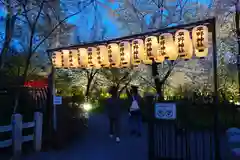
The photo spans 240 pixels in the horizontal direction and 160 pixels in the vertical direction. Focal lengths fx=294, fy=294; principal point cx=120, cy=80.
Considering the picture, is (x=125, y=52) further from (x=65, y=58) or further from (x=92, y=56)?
(x=65, y=58)

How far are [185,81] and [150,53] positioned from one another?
71.7ft

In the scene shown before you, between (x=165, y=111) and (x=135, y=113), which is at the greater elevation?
(x=165, y=111)

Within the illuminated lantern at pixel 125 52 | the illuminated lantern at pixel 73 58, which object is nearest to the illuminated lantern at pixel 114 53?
the illuminated lantern at pixel 125 52

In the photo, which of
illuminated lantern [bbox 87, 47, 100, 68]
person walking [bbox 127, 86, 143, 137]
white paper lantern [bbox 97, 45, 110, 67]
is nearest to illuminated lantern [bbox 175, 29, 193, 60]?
person walking [bbox 127, 86, 143, 137]

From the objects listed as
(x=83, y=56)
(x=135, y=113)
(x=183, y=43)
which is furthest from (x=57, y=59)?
(x=183, y=43)

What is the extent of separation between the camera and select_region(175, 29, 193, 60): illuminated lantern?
8883 millimetres

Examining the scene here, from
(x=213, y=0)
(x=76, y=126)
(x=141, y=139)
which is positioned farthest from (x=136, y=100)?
(x=213, y=0)

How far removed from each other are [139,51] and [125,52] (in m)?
0.82

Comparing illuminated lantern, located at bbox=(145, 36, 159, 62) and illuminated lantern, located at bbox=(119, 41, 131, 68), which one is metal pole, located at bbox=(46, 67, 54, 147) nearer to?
illuminated lantern, located at bbox=(119, 41, 131, 68)

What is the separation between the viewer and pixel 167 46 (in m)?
9.45

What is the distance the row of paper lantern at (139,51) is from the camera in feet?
29.0

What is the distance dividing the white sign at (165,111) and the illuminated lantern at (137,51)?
12.2 ft

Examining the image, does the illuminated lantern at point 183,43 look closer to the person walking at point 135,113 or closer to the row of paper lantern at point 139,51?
the row of paper lantern at point 139,51

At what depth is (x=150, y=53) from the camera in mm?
9914
